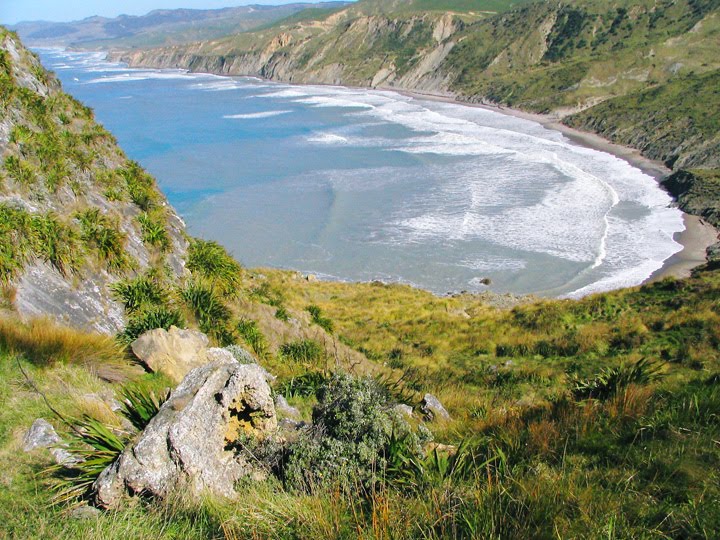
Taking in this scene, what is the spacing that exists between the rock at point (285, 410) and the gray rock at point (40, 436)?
241 centimetres

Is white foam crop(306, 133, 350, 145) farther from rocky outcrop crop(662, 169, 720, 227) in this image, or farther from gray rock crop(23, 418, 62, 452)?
gray rock crop(23, 418, 62, 452)

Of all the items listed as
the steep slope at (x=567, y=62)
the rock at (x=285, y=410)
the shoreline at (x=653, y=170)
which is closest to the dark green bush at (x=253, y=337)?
the rock at (x=285, y=410)

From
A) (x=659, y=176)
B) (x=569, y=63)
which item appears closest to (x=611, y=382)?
(x=659, y=176)

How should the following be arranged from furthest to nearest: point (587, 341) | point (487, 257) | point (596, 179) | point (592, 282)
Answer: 1. point (596, 179)
2. point (487, 257)
3. point (592, 282)
4. point (587, 341)

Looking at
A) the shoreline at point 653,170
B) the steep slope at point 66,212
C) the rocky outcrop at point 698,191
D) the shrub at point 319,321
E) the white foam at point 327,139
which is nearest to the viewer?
the steep slope at point 66,212

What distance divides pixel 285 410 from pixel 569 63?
103 m

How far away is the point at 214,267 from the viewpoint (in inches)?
472

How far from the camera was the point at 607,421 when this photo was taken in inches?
169

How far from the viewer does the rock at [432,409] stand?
6.61 m

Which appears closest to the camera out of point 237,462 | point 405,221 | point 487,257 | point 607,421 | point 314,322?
point 237,462

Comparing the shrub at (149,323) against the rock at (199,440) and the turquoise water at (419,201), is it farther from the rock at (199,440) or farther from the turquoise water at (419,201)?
the turquoise water at (419,201)

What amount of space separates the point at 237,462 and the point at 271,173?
4269cm

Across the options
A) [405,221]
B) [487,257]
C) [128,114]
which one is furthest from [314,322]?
[128,114]

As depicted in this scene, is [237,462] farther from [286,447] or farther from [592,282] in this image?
[592,282]
